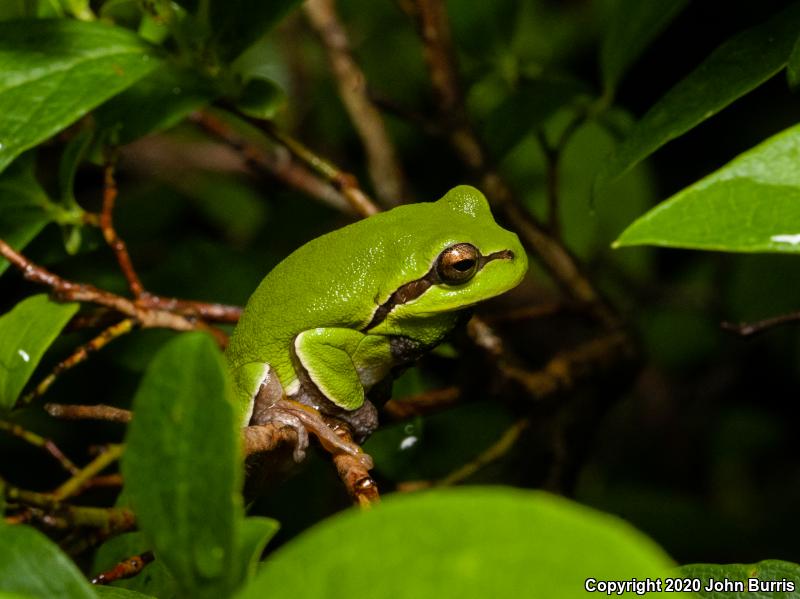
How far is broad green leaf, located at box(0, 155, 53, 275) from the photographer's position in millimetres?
1348

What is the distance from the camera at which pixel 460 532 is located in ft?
1.57

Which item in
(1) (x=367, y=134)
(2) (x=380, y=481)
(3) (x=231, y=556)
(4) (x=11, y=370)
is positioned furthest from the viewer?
(1) (x=367, y=134)

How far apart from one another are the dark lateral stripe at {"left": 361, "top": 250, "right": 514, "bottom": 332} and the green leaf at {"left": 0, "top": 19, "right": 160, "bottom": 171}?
51 cm

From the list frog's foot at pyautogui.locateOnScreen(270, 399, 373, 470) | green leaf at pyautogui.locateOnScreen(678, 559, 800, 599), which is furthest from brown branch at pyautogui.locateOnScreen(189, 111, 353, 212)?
green leaf at pyautogui.locateOnScreen(678, 559, 800, 599)

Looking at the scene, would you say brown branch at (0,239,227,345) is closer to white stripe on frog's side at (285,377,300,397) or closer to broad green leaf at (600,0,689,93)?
white stripe on frog's side at (285,377,300,397)

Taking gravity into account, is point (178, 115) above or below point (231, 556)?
above

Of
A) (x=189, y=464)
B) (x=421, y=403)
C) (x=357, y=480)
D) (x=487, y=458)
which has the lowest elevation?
(x=487, y=458)

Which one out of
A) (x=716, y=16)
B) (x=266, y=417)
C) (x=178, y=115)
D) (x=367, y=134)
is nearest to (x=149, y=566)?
(x=266, y=417)

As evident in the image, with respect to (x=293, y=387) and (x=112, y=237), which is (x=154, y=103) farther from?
(x=293, y=387)

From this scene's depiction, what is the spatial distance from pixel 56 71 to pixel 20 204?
0.27 metres

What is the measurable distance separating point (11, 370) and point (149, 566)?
37cm

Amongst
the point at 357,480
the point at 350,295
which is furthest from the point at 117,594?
the point at 350,295

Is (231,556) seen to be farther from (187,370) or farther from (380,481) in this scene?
(380,481)

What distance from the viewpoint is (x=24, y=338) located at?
121 centimetres
